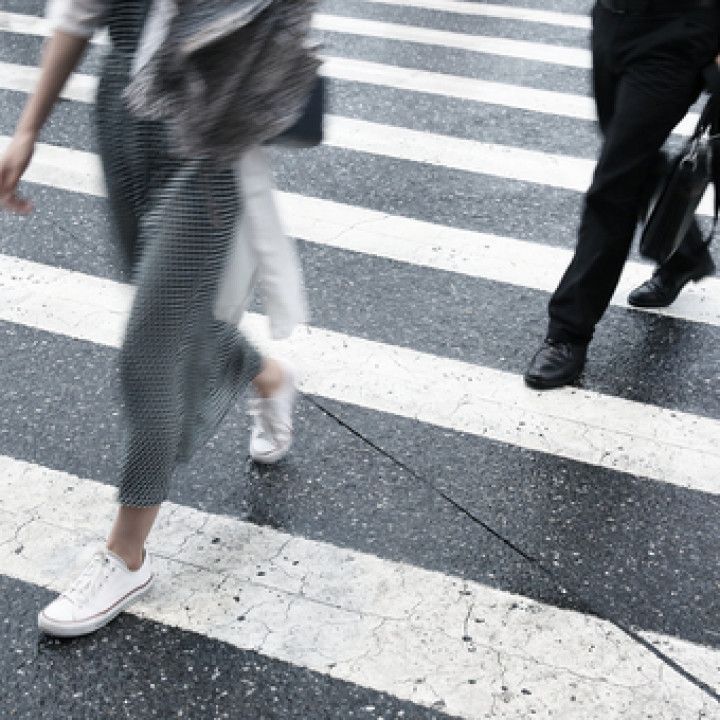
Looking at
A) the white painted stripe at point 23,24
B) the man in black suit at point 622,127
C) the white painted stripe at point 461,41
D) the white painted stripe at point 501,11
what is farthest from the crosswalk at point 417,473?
the white painted stripe at point 501,11

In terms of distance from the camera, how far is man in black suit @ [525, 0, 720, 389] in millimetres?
3475

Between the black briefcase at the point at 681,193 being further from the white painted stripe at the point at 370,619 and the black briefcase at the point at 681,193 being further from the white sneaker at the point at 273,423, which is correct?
the white painted stripe at the point at 370,619

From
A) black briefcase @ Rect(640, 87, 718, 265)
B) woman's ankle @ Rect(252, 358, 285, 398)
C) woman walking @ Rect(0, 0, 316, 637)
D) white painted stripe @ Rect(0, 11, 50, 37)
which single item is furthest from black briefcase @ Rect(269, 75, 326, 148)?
white painted stripe @ Rect(0, 11, 50, 37)

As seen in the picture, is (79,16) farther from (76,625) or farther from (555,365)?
(555,365)

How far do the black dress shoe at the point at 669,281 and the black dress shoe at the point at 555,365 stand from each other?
1.89 ft

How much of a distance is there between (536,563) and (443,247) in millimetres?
2003

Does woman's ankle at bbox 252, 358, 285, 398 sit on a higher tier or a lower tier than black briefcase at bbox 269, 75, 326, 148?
lower

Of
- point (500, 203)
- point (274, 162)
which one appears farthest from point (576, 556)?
point (274, 162)

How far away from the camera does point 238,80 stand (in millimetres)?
2354

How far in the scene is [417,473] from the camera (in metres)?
3.37

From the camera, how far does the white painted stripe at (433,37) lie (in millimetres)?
7297

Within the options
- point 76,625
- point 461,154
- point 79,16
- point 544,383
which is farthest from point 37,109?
point 461,154

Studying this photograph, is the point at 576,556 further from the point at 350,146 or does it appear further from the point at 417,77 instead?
the point at 417,77

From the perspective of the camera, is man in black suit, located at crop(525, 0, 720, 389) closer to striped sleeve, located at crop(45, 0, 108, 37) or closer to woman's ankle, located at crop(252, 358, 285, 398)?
woman's ankle, located at crop(252, 358, 285, 398)
